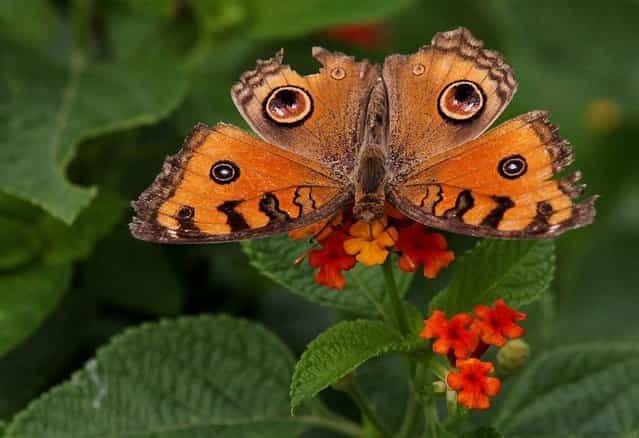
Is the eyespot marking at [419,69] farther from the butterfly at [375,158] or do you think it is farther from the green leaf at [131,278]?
the green leaf at [131,278]

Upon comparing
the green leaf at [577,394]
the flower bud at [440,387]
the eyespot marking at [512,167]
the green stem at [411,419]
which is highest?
the eyespot marking at [512,167]

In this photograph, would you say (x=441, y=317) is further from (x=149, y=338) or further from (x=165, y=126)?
(x=165, y=126)

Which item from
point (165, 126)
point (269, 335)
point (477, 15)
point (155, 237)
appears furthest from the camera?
point (477, 15)

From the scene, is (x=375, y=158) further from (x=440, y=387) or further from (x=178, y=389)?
(x=178, y=389)

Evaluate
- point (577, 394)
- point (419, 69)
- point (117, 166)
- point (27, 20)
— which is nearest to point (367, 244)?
point (419, 69)

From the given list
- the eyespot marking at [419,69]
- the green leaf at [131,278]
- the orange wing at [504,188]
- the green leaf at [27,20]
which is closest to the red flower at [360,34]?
the green leaf at [27,20]

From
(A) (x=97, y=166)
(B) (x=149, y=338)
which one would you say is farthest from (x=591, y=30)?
(B) (x=149, y=338)
